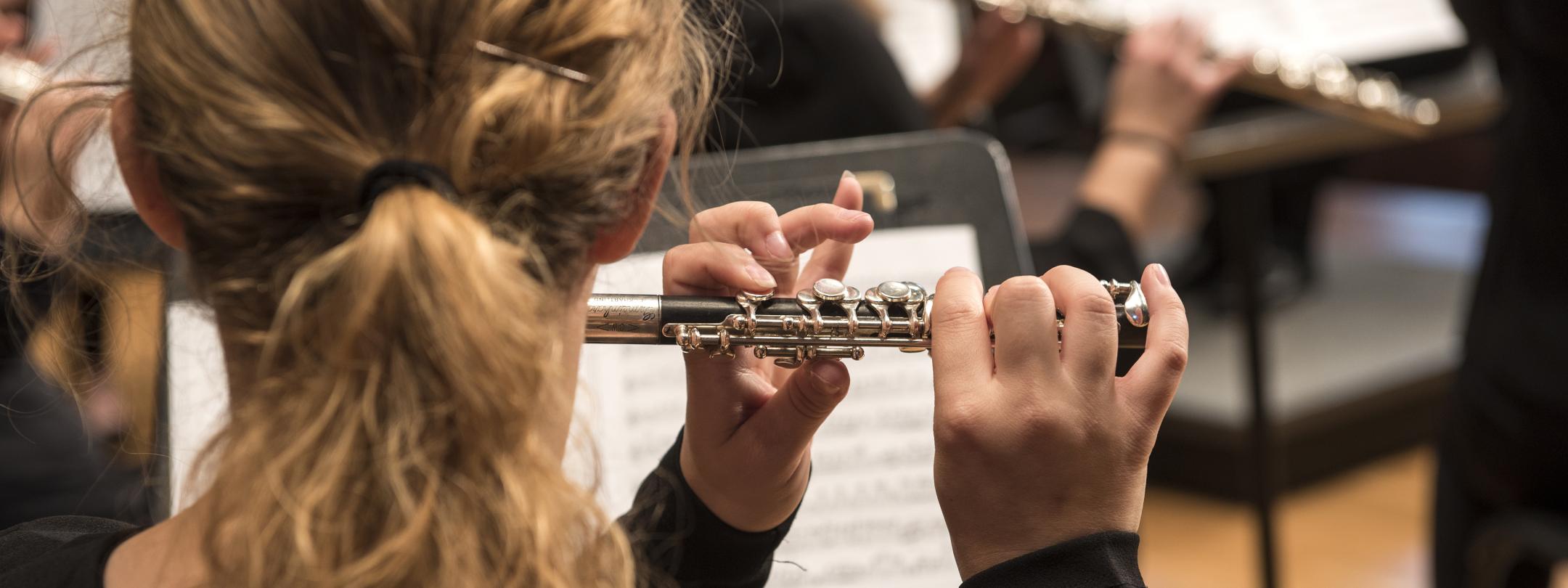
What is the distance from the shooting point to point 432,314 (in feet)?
1.40

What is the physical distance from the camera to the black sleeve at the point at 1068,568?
1.70 ft

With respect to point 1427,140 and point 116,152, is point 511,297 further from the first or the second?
point 1427,140

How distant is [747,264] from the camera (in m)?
0.58

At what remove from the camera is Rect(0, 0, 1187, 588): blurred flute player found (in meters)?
0.43

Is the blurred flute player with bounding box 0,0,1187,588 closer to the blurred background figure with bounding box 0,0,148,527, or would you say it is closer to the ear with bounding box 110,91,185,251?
the ear with bounding box 110,91,185,251

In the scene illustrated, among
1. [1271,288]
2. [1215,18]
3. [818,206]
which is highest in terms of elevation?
[1215,18]

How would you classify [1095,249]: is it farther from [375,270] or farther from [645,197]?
[375,270]

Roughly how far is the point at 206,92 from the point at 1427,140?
3622 millimetres

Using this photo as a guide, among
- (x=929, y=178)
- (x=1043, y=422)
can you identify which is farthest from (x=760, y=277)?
(x=929, y=178)

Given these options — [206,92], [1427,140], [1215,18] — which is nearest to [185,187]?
[206,92]

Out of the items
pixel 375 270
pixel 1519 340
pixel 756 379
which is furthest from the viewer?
pixel 1519 340

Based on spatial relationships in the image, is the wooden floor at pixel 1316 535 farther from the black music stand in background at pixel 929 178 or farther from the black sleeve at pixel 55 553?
the black sleeve at pixel 55 553

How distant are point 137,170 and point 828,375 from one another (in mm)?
310

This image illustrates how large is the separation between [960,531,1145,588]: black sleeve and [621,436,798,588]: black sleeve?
0.17 m
